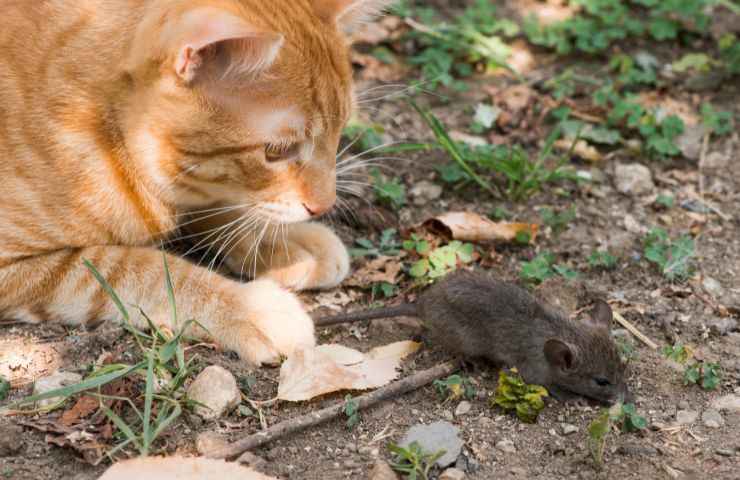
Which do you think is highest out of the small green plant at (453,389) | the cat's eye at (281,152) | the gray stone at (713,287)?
the cat's eye at (281,152)

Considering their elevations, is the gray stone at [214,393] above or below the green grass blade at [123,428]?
below

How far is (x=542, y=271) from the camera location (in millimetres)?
4117

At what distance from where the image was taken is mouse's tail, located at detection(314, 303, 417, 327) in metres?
3.79

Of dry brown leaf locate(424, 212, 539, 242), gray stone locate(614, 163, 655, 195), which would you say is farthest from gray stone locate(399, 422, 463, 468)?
gray stone locate(614, 163, 655, 195)

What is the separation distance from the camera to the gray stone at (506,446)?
3158 mm

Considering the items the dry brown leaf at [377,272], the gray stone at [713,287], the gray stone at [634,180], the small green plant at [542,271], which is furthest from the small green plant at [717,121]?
the dry brown leaf at [377,272]

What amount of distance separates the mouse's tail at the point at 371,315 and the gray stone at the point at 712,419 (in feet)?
3.85

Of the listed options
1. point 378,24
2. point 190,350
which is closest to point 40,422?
point 190,350

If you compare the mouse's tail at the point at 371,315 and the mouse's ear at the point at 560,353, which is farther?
the mouse's tail at the point at 371,315

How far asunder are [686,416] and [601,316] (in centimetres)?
52

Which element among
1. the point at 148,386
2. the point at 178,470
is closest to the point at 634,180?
the point at 148,386

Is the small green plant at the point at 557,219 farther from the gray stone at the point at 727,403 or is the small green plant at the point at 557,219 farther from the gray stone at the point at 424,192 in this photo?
the gray stone at the point at 727,403

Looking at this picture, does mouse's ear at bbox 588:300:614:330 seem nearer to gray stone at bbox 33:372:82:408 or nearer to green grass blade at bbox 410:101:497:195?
green grass blade at bbox 410:101:497:195

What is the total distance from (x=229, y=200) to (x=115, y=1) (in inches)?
34.9
